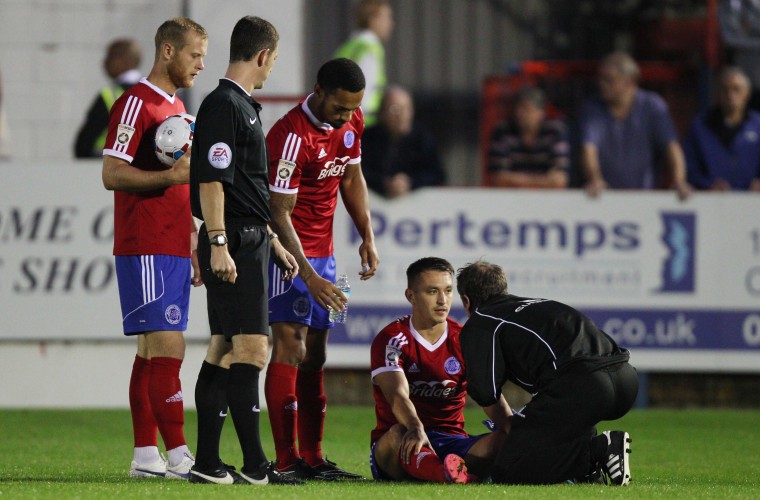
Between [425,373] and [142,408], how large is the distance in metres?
1.40

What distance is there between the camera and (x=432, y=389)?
7.06m

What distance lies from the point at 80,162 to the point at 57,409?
199 centimetres

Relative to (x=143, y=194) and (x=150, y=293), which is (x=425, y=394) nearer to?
(x=150, y=293)

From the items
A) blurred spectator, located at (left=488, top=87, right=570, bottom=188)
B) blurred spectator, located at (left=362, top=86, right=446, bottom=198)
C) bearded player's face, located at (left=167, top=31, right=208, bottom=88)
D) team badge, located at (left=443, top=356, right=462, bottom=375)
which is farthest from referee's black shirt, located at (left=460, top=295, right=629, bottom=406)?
blurred spectator, located at (left=488, top=87, right=570, bottom=188)

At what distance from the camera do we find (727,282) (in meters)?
11.7

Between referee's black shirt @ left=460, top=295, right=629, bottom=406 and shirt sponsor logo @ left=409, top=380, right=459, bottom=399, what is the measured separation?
435 mm

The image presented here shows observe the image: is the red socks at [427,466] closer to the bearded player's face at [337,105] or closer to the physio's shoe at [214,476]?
the physio's shoe at [214,476]

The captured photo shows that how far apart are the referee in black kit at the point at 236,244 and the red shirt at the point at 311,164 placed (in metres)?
0.54

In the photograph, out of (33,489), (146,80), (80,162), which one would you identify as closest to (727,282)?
(80,162)

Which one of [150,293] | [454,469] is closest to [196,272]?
[150,293]

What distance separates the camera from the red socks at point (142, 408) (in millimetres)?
6961

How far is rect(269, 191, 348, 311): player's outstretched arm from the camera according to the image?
22.0 ft

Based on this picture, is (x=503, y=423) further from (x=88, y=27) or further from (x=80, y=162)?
(x=88, y=27)

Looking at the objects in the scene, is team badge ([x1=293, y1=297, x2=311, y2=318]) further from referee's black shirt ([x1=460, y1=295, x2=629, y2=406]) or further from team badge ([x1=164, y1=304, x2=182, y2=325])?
referee's black shirt ([x1=460, y1=295, x2=629, y2=406])
